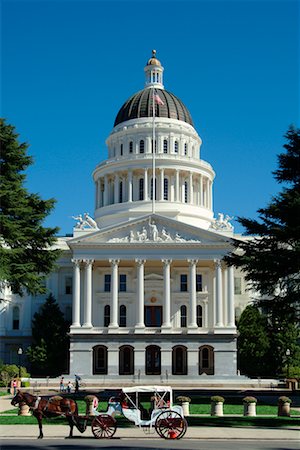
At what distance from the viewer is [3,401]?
46594 millimetres

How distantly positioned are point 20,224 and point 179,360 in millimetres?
35379

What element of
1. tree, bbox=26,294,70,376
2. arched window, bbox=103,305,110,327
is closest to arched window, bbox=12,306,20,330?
tree, bbox=26,294,70,376

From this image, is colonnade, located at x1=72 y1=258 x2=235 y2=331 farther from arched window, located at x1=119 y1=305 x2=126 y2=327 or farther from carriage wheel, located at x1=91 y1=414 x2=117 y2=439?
carriage wheel, located at x1=91 y1=414 x2=117 y2=439

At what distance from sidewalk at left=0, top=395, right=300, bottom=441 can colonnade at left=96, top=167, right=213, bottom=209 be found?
61870mm

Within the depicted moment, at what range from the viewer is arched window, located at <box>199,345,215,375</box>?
244 feet

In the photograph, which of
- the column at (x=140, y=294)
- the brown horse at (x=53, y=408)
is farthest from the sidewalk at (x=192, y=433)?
the column at (x=140, y=294)

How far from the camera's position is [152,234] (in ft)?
254

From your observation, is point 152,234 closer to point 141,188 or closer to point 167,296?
point 167,296

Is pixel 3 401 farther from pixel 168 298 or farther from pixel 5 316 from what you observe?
pixel 5 316

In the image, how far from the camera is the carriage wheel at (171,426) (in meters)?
25.5

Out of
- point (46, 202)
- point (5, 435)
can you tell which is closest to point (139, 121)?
point (46, 202)

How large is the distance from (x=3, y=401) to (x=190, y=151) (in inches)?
2253

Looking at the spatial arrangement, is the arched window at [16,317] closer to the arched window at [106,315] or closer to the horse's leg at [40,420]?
the arched window at [106,315]

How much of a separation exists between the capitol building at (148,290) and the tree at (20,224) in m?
25.8
